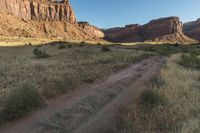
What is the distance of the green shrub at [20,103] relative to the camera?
7.42 meters

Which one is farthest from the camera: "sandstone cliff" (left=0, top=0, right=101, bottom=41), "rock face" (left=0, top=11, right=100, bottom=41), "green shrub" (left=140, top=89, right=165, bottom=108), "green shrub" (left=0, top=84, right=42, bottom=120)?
"sandstone cliff" (left=0, top=0, right=101, bottom=41)

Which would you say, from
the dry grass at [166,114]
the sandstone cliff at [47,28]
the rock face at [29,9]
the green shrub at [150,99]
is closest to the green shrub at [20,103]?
the dry grass at [166,114]

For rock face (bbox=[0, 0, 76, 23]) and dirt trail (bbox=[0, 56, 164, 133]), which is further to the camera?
rock face (bbox=[0, 0, 76, 23])

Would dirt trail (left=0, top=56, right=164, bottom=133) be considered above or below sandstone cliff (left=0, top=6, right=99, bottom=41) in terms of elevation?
below

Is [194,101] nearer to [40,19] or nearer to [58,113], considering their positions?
[58,113]

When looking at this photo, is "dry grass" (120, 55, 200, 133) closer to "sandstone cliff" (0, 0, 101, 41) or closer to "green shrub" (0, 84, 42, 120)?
"green shrub" (0, 84, 42, 120)

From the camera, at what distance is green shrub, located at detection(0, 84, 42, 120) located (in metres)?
7.42

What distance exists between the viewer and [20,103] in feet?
25.7

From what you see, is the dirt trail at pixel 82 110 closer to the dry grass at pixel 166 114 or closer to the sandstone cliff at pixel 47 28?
the dry grass at pixel 166 114

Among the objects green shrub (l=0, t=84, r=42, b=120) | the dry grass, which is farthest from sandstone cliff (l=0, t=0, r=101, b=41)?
green shrub (l=0, t=84, r=42, b=120)

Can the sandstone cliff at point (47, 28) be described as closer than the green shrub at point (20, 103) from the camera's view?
No

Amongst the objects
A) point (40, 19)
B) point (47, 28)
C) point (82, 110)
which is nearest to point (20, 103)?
point (82, 110)

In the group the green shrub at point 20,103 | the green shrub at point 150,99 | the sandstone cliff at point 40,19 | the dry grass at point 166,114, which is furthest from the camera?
the sandstone cliff at point 40,19

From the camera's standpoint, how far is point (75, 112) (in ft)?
26.1
